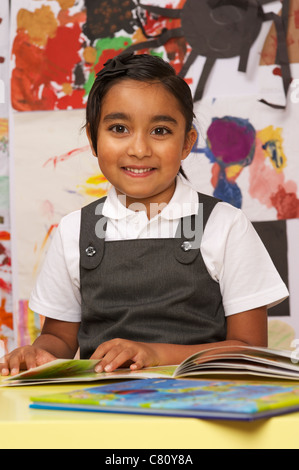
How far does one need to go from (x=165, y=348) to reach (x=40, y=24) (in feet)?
4.21

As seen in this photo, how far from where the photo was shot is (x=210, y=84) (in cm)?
187

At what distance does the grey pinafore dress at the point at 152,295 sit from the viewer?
1162 millimetres

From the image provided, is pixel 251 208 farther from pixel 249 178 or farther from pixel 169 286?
pixel 169 286

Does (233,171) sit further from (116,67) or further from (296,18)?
(116,67)

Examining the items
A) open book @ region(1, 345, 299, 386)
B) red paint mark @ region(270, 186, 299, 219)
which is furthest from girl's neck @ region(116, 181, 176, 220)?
red paint mark @ region(270, 186, 299, 219)

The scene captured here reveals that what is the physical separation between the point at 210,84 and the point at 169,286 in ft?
2.86

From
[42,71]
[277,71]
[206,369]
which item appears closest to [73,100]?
[42,71]

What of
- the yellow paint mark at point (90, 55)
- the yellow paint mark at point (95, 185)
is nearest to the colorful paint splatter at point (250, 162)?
the yellow paint mark at point (95, 185)

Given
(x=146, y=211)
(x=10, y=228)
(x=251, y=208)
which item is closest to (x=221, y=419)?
(x=146, y=211)

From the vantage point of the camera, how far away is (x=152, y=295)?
117 cm

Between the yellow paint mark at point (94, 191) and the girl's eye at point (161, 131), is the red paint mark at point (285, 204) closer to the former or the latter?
the yellow paint mark at point (94, 191)

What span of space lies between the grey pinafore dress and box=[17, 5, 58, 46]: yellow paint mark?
0.95 meters

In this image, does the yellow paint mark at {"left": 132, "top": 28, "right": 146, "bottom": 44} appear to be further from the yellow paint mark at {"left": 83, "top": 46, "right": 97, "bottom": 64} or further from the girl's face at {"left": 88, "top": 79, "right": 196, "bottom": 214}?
the girl's face at {"left": 88, "top": 79, "right": 196, "bottom": 214}

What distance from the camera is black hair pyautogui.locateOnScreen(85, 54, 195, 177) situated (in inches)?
48.4
